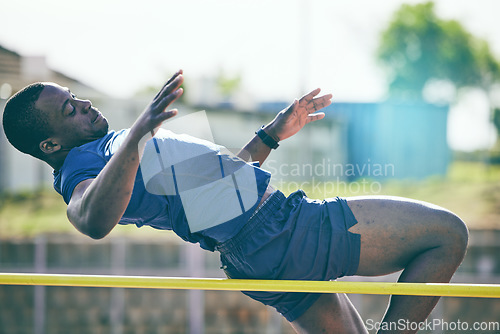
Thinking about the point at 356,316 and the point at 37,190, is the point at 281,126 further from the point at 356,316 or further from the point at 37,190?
the point at 37,190

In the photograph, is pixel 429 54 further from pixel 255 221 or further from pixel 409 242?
pixel 255 221

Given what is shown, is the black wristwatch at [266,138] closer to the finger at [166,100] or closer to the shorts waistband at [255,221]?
the shorts waistband at [255,221]

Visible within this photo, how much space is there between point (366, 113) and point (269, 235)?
12.2m

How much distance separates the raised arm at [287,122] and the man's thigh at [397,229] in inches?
20.4

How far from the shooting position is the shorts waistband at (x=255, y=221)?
1818 millimetres

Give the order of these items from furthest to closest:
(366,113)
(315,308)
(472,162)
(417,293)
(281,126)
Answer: (472,162) → (366,113) → (281,126) → (315,308) → (417,293)

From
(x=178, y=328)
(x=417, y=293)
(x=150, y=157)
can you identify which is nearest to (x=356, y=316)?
(x=417, y=293)

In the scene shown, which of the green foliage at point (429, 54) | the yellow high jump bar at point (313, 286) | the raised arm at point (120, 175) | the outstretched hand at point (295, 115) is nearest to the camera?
the raised arm at point (120, 175)

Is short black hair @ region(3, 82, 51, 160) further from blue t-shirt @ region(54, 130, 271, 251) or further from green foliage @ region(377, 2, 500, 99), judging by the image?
green foliage @ region(377, 2, 500, 99)

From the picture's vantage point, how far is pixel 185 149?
181cm

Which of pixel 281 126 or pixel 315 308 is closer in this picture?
pixel 315 308

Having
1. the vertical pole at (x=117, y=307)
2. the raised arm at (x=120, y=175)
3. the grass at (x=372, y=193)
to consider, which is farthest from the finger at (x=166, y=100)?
the grass at (x=372, y=193)

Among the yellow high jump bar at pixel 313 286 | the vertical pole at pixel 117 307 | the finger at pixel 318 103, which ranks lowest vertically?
the vertical pole at pixel 117 307

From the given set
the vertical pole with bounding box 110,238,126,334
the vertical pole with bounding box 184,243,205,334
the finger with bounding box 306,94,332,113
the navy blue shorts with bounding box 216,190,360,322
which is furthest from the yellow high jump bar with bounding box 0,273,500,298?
the vertical pole with bounding box 110,238,126,334
